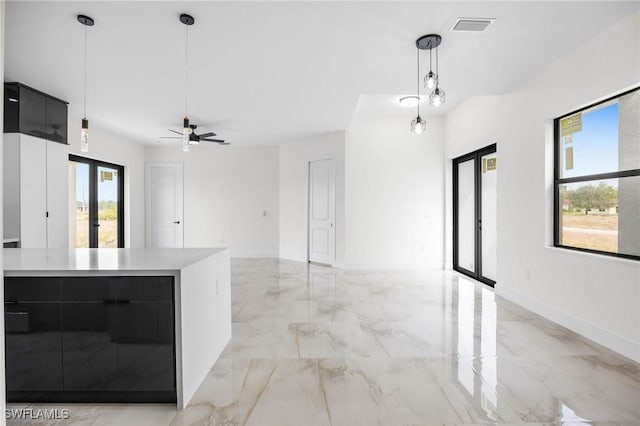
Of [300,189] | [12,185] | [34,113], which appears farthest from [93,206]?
[300,189]

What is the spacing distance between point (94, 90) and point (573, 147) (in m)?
5.38

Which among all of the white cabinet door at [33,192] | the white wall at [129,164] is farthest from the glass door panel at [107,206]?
the white cabinet door at [33,192]

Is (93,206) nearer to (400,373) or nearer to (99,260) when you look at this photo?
(99,260)

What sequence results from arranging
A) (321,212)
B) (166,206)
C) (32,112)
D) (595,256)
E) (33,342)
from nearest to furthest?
(33,342) → (595,256) → (32,112) → (321,212) → (166,206)

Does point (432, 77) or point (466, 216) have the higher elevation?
point (432, 77)

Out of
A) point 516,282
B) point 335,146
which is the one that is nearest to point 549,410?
point 516,282

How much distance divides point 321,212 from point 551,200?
410 cm

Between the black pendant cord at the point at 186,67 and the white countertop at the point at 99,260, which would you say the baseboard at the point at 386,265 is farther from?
the white countertop at the point at 99,260

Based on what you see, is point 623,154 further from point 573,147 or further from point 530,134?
point 530,134

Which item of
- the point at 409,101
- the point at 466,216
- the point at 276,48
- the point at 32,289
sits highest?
the point at 409,101

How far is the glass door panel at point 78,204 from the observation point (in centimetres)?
577

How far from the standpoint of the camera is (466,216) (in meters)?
5.92

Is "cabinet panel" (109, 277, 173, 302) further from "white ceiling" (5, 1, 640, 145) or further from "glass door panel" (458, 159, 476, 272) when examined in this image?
"glass door panel" (458, 159, 476, 272)

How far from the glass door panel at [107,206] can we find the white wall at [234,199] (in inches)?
55.6
